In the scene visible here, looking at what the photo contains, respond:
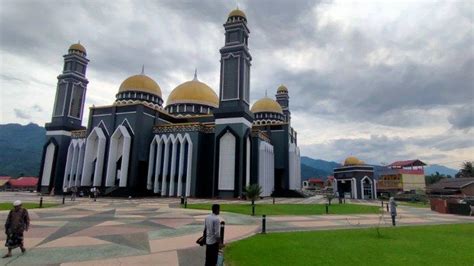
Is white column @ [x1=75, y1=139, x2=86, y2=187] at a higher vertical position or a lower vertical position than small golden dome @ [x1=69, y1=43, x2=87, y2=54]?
lower

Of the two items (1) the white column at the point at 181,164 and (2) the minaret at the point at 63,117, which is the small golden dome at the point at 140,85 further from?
(1) the white column at the point at 181,164

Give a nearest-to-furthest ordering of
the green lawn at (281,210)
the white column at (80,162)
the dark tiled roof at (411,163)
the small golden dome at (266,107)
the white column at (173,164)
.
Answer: the green lawn at (281,210) < the white column at (173,164) < the white column at (80,162) < the small golden dome at (266,107) < the dark tiled roof at (411,163)

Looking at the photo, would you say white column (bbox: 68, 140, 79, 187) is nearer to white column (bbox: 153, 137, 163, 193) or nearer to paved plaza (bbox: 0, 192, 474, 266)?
white column (bbox: 153, 137, 163, 193)

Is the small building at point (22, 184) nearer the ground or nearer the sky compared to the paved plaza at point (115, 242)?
nearer the sky

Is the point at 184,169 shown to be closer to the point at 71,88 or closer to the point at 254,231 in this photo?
the point at 71,88

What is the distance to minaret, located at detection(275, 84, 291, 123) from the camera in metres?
72.3

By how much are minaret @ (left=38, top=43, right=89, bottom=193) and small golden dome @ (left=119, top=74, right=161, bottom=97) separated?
8.34 meters

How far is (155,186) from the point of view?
45.4m

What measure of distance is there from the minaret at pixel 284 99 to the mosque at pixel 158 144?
17940mm

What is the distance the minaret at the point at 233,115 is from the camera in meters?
42.3

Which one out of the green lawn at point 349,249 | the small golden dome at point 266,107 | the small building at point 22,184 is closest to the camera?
the green lawn at point 349,249

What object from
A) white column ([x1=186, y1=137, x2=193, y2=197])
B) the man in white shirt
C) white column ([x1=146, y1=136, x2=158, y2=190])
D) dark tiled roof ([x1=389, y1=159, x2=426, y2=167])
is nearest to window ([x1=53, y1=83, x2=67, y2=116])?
white column ([x1=146, y1=136, x2=158, y2=190])

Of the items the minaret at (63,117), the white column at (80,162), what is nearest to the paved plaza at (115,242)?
the white column at (80,162)

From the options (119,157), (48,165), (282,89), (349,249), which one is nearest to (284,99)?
(282,89)
